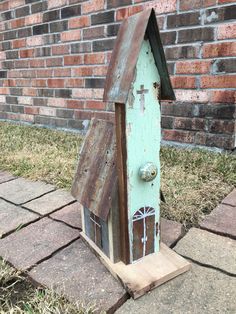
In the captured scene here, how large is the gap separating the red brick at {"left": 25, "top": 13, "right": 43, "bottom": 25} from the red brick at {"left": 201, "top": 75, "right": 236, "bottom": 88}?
7.67ft

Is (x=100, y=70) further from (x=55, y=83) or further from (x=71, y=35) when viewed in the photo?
(x=55, y=83)

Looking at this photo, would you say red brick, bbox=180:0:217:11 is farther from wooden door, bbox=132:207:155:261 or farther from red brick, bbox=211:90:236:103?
wooden door, bbox=132:207:155:261

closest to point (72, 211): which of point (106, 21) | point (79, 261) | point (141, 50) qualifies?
point (79, 261)

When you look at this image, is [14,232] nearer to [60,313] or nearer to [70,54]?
[60,313]

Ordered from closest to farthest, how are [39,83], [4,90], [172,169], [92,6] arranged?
[172,169]
[92,6]
[39,83]
[4,90]

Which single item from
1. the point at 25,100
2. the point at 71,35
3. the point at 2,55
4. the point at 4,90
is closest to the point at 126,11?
the point at 71,35

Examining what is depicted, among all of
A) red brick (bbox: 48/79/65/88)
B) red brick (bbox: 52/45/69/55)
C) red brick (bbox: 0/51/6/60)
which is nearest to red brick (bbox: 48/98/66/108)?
red brick (bbox: 48/79/65/88)

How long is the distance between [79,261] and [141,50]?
1.02 m

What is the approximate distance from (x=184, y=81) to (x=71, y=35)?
1.57m

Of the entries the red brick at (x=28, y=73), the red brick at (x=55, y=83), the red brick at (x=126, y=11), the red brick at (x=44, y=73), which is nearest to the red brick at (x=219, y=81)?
the red brick at (x=126, y=11)

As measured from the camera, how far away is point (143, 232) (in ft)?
4.92

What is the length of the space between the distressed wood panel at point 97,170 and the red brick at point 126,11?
195 cm

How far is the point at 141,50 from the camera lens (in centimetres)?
125

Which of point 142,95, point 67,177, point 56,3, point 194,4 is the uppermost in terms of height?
point 56,3
